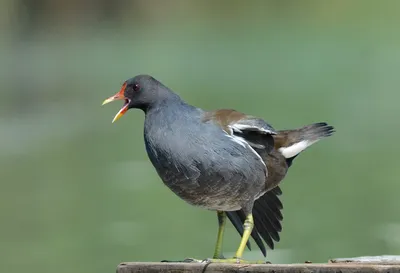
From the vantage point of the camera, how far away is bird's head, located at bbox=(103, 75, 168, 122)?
4539 mm

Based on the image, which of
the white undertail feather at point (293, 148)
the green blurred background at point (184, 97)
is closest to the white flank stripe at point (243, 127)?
the white undertail feather at point (293, 148)

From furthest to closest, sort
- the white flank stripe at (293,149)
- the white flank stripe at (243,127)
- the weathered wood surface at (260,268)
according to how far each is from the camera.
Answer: the white flank stripe at (293,149) < the white flank stripe at (243,127) < the weathered wood surface at (260,268)

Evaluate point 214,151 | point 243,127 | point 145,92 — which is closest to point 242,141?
point 243,127

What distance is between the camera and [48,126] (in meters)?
15.9

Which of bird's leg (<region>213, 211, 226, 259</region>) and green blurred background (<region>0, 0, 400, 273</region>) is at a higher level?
bird's leg (<region>213, 211, 226, 259</region>)

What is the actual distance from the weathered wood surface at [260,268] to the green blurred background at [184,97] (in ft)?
13.2

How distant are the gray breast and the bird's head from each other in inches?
3.6

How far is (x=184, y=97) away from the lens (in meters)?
16.5

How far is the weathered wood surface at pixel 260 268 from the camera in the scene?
3361 mm

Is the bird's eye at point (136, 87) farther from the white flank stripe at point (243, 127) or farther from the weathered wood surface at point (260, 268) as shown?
the weathered wood surface at point (260, 268)

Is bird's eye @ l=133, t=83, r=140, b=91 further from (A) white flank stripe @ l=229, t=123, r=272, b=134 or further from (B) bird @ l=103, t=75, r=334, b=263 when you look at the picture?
(A) white flank stripe @ l=229, t=123, r=272, b=134

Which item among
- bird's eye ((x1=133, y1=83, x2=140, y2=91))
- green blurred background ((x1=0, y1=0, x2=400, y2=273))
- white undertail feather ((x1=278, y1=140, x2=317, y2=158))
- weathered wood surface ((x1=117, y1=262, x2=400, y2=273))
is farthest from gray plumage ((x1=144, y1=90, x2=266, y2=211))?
green blurred background ((x1=0, y1=0, x2=400, y2=273))

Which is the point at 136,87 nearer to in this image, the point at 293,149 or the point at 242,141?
the point at 242,141

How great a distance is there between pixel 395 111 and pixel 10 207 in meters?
6.49
